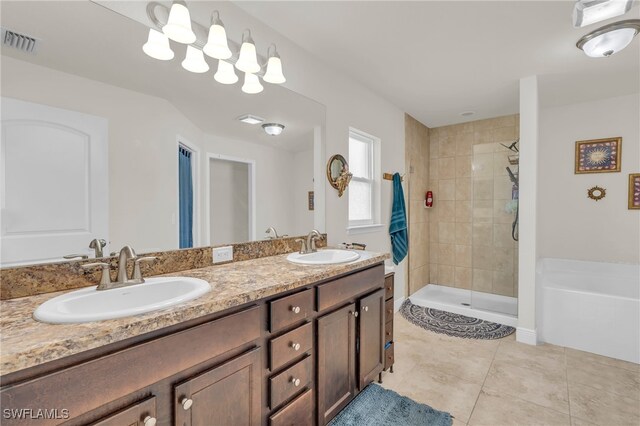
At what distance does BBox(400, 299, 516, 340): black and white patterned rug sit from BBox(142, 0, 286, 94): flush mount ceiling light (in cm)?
278

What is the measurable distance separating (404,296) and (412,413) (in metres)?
2.02

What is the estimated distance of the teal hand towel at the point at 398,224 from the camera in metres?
3.30

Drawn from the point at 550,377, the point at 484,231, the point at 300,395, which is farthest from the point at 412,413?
the point at 484,231

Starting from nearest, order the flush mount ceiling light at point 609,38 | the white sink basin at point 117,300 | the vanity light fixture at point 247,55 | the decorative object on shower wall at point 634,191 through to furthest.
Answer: the white sink basin at point 117,300, the vanity light fixture at point 247,55, the flush mount ceiling light at point 609,38, the decorative object on shower wall at point 634,191

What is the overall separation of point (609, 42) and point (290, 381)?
289 cm

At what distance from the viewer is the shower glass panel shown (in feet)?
11.1

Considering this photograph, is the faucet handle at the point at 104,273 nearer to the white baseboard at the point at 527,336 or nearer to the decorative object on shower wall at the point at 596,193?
the white baseboard at the point at 527,336

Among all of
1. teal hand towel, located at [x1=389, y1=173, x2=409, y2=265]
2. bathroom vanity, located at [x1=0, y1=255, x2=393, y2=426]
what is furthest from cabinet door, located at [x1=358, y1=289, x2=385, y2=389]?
teal hand towel, located at [x1=389, y1=173, x2=409, y2=265]

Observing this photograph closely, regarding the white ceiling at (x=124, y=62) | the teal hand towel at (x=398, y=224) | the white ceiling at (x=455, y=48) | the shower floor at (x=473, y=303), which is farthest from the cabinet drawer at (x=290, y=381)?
the shower floor at (x=473, y=303)

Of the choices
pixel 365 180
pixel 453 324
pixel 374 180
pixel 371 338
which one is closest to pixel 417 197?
pixel 374 180

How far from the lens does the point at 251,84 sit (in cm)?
179

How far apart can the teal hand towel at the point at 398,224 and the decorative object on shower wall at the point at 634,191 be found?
231cm

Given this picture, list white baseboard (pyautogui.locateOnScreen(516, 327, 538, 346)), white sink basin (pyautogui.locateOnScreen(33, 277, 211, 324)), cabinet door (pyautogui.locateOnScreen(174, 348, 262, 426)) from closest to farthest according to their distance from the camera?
white sink basin (pyautogui.locateOnScreen(33, 277, 211, 324)) < cabinet door (pyautogui.locateOnScreen(174, 348, 262, 426)) < white baseboard (pyautogui.locateOnScreen(516, 327, 538, 346))

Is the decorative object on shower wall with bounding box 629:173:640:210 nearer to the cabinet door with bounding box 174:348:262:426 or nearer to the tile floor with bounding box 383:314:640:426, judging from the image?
the tile floor with bounding box 383:314:640:426
